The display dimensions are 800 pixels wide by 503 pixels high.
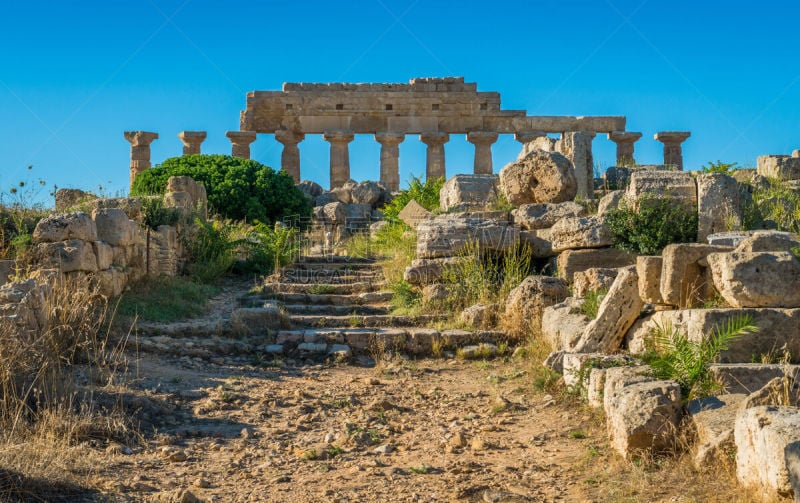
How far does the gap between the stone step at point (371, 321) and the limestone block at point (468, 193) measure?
344 centimetres

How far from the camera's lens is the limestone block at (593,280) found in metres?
9.73

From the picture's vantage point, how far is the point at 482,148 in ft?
95.6

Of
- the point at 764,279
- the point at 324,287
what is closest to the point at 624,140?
the point at 324,287

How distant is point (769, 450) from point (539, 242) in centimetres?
783

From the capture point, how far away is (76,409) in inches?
262

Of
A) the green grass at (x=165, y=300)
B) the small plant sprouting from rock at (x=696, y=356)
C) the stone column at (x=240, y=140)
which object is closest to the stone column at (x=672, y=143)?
the stone column at (x=240, y=140)

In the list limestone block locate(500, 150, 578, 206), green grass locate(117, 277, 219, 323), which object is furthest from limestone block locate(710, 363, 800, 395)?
limestone block locate(500, 150, 578, 206)

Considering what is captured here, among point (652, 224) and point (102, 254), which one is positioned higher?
point (652, 224)

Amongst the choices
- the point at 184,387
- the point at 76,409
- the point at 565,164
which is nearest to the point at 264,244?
the point at 565,164

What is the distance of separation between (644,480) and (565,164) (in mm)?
8582

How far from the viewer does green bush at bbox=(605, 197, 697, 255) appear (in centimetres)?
1122

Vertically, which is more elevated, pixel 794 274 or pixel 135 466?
pixel 794 274

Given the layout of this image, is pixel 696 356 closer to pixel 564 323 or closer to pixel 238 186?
pixel 564 323

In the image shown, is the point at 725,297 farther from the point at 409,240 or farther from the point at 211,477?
the point at 409,240
